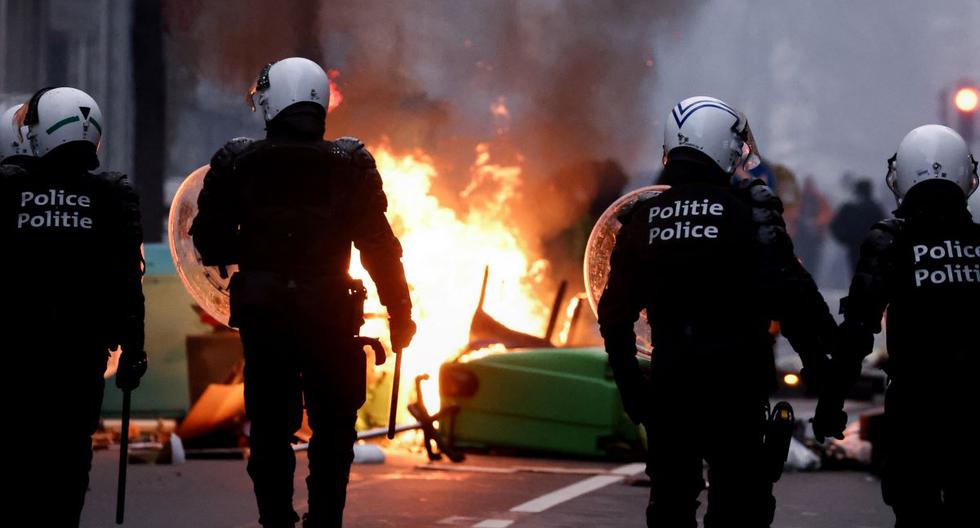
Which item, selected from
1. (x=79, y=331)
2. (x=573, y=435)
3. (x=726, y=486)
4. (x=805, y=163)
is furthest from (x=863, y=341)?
(x=805, y=163)

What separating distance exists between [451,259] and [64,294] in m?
11.0

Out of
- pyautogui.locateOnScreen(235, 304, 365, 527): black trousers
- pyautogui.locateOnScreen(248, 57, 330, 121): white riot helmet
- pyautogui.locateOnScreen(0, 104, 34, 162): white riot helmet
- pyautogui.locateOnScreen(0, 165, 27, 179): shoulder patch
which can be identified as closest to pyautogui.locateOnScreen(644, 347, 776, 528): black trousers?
pyautogui.locateOnScreen(235, 304, 365, 527): black trousers

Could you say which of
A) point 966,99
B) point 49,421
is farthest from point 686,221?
point 966,99

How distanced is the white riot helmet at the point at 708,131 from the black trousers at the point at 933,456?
960mm

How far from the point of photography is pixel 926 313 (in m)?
6.57

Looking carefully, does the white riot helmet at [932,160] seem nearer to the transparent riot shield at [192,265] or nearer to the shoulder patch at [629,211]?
the shoulder patch at [629,211]

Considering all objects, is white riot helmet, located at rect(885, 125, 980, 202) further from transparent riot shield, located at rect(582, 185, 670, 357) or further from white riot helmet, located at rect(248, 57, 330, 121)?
white riot helmet, located at rect(248, 57, 330, 121)

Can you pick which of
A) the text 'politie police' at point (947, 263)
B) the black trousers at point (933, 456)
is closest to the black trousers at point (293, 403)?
the black trousers at point (933, 456)

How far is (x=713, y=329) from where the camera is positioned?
240 inches

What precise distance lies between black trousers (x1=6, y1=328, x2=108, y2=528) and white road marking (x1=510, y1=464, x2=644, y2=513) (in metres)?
3.70

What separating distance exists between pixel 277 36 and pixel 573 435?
753 centimetres

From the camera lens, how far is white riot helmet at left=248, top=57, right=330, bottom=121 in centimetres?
716

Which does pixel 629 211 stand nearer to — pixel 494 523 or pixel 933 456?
pixel 933 456

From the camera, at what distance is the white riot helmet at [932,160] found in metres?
6.76
